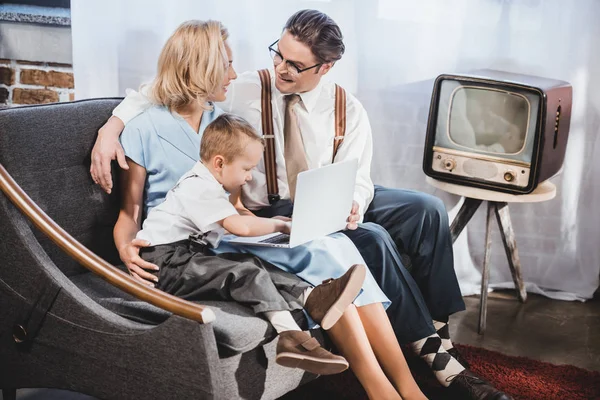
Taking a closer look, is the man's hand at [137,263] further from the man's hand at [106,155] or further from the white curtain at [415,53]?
the white curtain at [415,53]

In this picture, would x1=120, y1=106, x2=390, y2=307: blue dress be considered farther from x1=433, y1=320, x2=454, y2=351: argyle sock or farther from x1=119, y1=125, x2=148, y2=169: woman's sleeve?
x1=433, y1=320, x2=454, y2=351: argyle sock

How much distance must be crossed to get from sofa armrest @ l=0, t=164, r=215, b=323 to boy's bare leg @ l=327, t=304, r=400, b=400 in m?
0.42

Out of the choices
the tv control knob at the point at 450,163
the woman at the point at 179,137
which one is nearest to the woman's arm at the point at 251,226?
the woman at the point at 179,137

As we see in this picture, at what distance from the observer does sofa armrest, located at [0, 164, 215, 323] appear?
169 cm

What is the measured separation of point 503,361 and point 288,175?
2.93 ft

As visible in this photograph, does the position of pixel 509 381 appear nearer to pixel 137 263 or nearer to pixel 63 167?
pixel 137 263

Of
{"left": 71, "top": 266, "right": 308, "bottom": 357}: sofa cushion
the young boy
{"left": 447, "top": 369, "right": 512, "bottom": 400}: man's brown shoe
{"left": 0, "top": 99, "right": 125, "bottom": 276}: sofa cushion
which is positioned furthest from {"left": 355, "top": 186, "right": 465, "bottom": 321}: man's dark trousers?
{"left": 0, "top": 99, "right": 125, "bottom": 276}: sofa cushion

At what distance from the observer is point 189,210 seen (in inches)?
79.4

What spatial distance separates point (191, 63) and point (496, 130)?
111 cm

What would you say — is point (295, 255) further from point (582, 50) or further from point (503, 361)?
point (582, 50)

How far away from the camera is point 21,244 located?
187cm

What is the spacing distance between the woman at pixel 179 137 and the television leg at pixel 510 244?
1.02 metres

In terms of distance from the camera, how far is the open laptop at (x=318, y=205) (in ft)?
6.34

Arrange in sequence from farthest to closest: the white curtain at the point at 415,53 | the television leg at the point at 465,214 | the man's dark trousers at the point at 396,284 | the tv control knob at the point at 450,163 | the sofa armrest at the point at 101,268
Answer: the white curtain at the point at 415,53
the television leg at the point at 465,214
the tv control knob at the point at 450,163
the man's dark trousers at the point at 396,284
the sofa armrest at the point at 101,268
